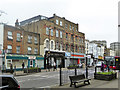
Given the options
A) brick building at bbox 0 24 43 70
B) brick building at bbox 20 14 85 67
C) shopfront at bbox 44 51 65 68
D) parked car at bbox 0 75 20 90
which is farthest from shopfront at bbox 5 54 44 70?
parked car at bbox 0 75 20 90

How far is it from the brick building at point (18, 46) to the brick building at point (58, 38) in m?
2.32

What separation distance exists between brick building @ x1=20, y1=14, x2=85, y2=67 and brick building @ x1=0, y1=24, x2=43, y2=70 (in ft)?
7.61

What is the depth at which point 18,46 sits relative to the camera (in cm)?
2975

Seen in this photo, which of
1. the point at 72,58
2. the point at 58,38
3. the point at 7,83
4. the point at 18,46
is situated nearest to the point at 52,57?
the point at 58,38

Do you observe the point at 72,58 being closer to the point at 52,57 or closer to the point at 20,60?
the point at 52,57

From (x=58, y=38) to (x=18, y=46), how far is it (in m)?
13.4

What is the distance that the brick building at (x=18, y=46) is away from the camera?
1056 inches

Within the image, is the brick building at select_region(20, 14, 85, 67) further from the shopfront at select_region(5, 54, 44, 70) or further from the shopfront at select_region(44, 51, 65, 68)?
the shopfront at select_region(5, 54, 44, 70)

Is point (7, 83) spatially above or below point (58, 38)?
below

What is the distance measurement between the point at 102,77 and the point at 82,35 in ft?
127

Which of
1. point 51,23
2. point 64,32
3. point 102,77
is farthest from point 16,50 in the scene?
point 102,77

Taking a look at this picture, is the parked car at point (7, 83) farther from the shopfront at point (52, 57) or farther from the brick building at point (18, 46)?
the shopfront at point (52, 57)

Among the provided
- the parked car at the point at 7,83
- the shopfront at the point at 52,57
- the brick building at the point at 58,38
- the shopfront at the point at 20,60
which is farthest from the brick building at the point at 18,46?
the parked car at the point at 7,83

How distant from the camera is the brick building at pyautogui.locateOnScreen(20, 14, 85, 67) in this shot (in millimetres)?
35906
